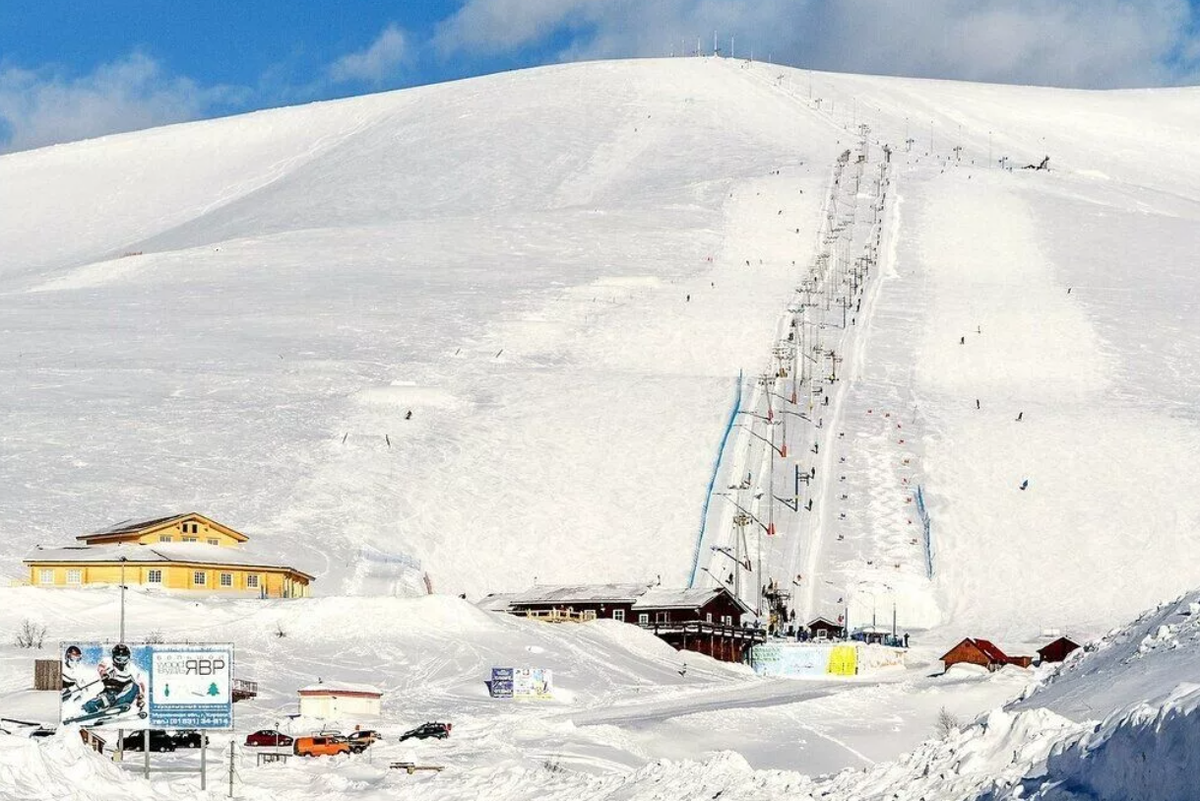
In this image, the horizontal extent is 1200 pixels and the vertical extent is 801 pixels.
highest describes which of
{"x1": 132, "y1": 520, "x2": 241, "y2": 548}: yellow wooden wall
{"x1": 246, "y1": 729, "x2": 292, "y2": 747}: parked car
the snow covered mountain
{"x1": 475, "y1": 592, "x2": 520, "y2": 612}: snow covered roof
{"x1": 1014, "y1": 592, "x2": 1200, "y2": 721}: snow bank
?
the snow covered mountain

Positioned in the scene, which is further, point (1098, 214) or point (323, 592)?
point (1098, 214)

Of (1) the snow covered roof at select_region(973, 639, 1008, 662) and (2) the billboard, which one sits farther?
(1) the snow covered roof at select_region(973, 639, 1008, 662)

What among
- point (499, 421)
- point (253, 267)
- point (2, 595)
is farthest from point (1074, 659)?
point (253, 267)

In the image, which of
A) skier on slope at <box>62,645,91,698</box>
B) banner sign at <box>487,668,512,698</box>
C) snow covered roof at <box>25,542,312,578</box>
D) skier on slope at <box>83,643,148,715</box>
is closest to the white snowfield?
banner sign at <box>487,668,512,698</box>

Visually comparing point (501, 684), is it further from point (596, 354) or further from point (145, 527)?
point (596, 354)

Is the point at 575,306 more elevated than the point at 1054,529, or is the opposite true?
the point at 575,306

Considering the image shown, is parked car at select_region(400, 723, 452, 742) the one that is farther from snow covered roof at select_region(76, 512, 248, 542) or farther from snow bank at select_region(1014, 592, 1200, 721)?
snow covered roof at select_region(76, 512, 248, 542)

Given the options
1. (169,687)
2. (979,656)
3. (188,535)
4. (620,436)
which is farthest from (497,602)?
(169,687)

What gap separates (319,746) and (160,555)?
16.4m

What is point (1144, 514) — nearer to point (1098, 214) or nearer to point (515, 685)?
point (515, 685)

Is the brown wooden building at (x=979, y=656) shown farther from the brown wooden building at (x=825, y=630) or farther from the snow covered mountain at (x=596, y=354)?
the brown wooden building at (x=825, y=630)

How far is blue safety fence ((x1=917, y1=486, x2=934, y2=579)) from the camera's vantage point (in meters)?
48.0

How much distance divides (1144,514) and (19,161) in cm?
8569

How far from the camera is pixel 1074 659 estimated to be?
1919 centimetres
